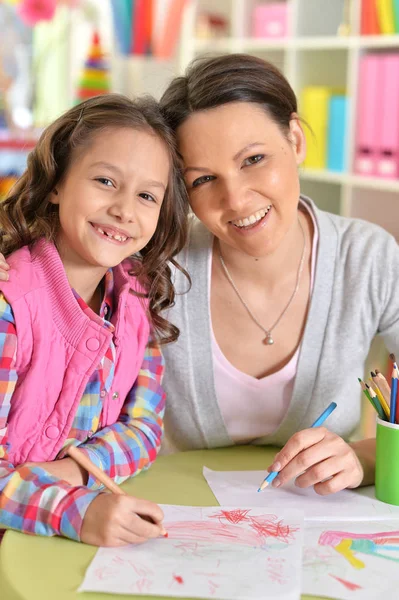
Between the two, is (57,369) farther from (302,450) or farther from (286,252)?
(286,252)

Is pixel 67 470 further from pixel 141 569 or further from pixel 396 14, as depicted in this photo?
pixel 396 14

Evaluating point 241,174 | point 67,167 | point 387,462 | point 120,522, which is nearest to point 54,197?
point 67,167

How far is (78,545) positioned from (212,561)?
0.55 feet

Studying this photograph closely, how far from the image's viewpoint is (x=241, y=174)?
132 cm

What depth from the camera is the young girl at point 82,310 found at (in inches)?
43.1

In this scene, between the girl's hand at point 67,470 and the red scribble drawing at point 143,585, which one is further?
the girl's hand at point 67,470

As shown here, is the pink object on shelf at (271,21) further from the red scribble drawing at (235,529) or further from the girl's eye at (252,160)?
the red scribble drawing at (235,529)

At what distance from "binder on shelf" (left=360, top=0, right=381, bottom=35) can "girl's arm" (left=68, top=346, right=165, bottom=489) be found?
1.93 m

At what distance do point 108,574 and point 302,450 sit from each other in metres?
0.35

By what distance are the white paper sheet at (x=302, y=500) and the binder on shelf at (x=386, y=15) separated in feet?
6.76

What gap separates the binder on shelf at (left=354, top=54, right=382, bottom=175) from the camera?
279cm

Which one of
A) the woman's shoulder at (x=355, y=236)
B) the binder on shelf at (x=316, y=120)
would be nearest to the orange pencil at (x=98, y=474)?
the woman's shoulder at (x=355, y=236)

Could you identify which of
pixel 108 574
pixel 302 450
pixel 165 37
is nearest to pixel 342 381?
pixel 302 450

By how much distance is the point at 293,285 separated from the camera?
4.79 ft
